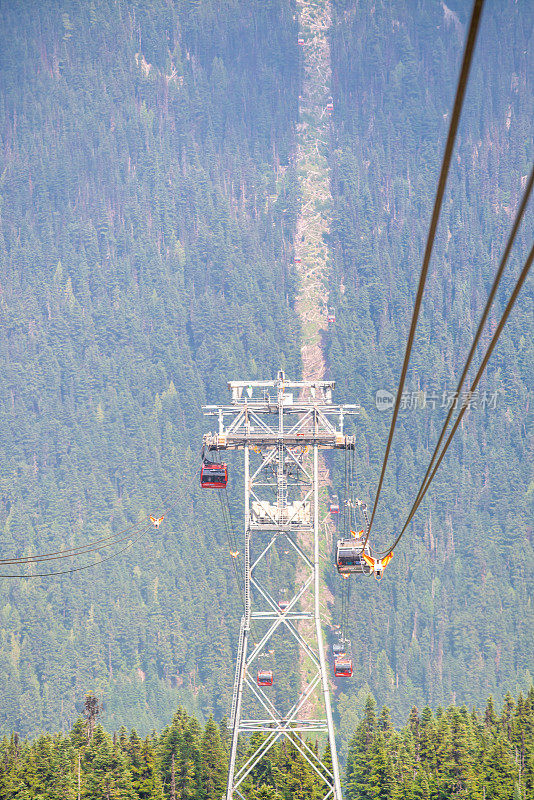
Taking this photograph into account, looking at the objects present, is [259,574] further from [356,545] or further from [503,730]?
[356,545]

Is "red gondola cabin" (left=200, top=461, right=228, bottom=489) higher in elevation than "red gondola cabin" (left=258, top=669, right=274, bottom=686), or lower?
higher

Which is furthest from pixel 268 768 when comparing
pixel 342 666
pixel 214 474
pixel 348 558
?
pixel 348 558

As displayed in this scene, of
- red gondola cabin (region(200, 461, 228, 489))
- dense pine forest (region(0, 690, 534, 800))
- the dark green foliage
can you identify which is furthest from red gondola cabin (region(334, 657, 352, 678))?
the dark green foliage

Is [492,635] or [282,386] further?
[492,635]

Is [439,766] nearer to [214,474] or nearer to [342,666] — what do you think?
[342,666]

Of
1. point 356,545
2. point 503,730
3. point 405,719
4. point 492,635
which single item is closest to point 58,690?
point 405,719

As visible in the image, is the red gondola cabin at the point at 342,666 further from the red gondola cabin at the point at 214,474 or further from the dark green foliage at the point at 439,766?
the dark green foliage at the point at 439,766

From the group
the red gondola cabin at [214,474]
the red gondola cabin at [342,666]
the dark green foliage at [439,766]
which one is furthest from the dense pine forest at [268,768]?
the red gondola cabin at [214,474]

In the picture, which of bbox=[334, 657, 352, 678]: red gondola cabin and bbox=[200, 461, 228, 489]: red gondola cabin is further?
bbox=[334, 657, 352, 678]: red gondola cabin

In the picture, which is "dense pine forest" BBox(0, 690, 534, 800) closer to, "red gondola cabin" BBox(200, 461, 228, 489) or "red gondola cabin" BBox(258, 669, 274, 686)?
"red gondola cabin" BBox(258, 669, 274, 686)
